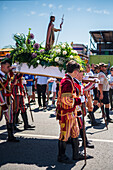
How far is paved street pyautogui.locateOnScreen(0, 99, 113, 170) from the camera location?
14.0 ft

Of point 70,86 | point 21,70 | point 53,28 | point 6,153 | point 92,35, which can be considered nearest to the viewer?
point 70,86

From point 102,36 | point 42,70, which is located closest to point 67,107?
point 42,70

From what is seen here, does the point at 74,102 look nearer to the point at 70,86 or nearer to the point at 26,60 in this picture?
the point at 70,86

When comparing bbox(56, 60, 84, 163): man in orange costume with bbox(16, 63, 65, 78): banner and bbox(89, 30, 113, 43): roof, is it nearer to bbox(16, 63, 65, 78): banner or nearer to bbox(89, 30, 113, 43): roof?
bbox(16, 63, 65, 78): banner

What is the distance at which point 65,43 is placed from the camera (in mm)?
5789

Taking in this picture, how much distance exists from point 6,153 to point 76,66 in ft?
7.74

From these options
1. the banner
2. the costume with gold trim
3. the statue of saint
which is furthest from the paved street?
the statue of saint

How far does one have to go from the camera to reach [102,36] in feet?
83.6

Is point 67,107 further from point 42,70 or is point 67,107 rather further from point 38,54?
point 38,54

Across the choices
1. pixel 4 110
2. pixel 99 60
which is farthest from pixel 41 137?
pixel 99 60

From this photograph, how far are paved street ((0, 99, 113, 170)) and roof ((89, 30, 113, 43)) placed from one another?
17.9m

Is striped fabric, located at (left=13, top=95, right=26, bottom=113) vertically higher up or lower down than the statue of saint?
lower down

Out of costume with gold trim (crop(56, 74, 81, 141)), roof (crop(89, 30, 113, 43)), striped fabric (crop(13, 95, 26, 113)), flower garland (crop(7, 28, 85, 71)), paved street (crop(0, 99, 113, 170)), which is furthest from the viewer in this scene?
roof (crop(89, 30, 113, 43))

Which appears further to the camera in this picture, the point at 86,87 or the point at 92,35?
the point at 92,35
